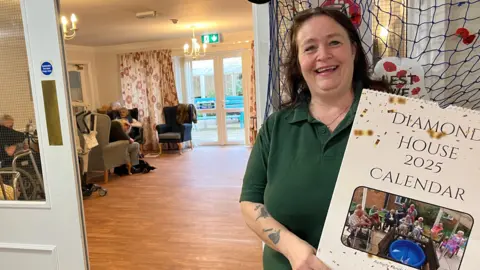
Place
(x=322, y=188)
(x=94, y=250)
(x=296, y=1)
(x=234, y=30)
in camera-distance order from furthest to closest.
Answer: (x=234, y=30) → (x=94, y=250) → (x=296, y=1) → (x=322, y=188)

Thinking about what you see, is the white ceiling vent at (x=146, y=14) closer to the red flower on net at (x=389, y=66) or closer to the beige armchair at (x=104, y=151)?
the beige armchair at (x=104, y=151)

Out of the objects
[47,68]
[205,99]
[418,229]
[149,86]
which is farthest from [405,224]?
[149,86]

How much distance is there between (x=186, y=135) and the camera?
6746 mm

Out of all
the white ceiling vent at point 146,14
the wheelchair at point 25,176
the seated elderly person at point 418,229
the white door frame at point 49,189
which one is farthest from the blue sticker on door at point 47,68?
the white ceiling vent at point 146,14

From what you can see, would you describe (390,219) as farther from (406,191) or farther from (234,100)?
(234,100)

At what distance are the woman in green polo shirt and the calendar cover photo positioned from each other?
0.30 ft

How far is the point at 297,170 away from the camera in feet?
2.77

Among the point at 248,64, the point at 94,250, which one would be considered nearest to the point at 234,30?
the point at 248,64

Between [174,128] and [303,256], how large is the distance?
627 cm

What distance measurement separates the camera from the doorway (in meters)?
6.98

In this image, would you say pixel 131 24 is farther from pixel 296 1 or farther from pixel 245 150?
pixel 296 1

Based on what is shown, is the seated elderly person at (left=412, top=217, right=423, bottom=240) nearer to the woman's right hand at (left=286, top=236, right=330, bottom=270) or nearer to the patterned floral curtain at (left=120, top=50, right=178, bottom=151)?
the woman's right hand at (left=286, top=236, right=330, bottom=270)

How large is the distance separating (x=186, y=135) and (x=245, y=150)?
116 centimetres

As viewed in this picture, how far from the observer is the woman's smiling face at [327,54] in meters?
0.82
